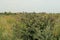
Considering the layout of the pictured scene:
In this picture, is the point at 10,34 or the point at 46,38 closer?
the point at 46,38

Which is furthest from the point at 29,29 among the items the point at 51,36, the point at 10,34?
the point at 51,36

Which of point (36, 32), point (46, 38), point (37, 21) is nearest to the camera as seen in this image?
point (46, 38)

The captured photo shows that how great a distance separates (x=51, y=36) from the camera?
13.7 metres

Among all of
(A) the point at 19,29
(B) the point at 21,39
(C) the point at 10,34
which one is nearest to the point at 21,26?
(A) the point at 19,29

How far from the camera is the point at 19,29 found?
16.1 meters

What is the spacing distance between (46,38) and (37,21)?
168 inches

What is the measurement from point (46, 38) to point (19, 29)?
3.09 meters

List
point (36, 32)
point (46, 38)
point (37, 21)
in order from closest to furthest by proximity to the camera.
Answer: point (46, 38) < point (36, 32) < point (37, 21)

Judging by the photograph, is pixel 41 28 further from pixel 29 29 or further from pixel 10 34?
pixel 10 34

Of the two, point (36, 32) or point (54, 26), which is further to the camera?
point (54, 26)

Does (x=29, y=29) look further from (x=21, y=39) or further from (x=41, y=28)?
(x=21, y=39)

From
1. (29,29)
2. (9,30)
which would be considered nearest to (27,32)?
(29,29)

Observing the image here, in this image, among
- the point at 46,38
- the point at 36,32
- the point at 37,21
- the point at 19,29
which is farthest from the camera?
the point at 37,21

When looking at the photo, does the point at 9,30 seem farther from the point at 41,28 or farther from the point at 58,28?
the point at 58,28
